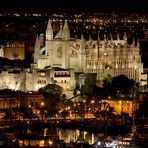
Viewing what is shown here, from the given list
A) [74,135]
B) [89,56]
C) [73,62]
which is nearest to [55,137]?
[74,135]

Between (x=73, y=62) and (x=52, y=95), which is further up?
(x=73, y=62)

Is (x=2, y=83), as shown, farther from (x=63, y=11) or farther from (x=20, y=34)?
(x=63, y=11)

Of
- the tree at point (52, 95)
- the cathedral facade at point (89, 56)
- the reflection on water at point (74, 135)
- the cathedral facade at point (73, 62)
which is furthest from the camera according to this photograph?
the cathedral facade at point (89, 56)

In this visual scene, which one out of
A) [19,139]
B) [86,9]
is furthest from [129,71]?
[86,9]

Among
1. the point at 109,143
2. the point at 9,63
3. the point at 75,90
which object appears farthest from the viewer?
the point at 9,63

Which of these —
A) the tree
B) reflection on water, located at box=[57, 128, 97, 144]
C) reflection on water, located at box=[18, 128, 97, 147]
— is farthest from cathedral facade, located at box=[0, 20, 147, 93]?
reflection on water, located at box=[18, 128, 97, 147]

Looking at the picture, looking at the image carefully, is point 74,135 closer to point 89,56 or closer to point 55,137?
point 55,137

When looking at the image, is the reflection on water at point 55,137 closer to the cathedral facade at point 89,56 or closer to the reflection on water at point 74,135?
the reflection on water at point 74,135

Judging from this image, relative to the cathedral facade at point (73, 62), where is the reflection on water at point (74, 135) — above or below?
below

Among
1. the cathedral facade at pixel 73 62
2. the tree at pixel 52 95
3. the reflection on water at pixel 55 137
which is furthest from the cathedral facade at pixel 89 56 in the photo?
the reflection on water at pixel 55 137

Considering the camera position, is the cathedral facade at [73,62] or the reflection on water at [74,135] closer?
the reflection on water at [74,135]

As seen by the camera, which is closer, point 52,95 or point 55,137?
point 55,137
